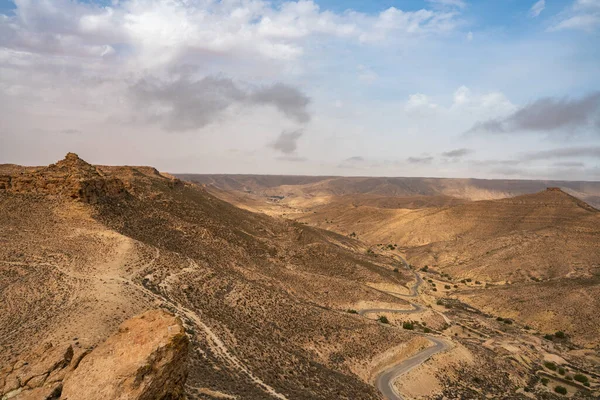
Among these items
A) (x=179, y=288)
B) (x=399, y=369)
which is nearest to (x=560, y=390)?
(x=399, y=369)

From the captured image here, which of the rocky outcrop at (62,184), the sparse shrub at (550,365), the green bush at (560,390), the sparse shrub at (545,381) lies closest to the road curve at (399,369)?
the sparse shrub at (545,381)

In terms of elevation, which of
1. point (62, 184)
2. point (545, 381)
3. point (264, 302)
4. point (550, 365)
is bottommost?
point (550, 365)

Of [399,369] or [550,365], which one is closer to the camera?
[399,369]

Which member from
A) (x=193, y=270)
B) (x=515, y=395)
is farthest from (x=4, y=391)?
(x=515, y=395)

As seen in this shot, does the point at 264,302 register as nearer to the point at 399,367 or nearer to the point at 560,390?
the point at 399,367

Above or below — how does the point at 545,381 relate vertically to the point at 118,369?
below

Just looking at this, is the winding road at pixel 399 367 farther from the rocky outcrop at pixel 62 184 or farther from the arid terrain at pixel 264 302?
the rocky outcrop at pixel 62 184

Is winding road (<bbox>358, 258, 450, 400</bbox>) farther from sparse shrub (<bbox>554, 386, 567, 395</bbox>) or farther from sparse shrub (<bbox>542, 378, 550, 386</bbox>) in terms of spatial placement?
sparse shrub (<bbox>554, 386, 567, 395</bbox>)

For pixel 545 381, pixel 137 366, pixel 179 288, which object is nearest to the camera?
pixel 137 366
